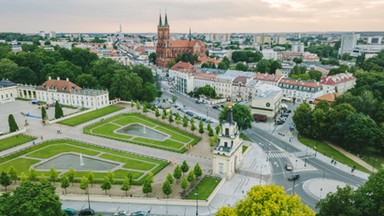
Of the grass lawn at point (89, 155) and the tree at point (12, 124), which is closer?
the grass lawn at point (89, 155)

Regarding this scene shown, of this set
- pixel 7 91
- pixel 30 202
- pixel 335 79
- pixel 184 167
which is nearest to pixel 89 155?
pixel 184 167

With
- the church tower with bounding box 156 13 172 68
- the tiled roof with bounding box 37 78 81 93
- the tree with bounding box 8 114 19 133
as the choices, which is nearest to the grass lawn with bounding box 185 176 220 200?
the tree with bounding box 8 114 19 133

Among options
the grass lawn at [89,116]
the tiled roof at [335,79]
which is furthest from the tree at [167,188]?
the tiled roof at [335,79]

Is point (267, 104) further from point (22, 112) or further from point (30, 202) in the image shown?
point (22, 112)

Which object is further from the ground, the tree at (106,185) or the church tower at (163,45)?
the church tower at (163,45)

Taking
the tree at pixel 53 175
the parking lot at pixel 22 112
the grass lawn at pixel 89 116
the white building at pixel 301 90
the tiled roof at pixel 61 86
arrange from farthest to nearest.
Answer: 1. the white building at pixel 301 90
2. the tiled roof at pixel 61 86
3. the grass lawn at pixel 89 116
4. the parking lot at pixel 22 112
5. the tree at pixel 53 175

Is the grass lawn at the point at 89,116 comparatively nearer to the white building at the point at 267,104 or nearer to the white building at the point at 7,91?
the white building at the point at 7,91

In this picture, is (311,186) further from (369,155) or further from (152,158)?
(152,158)
